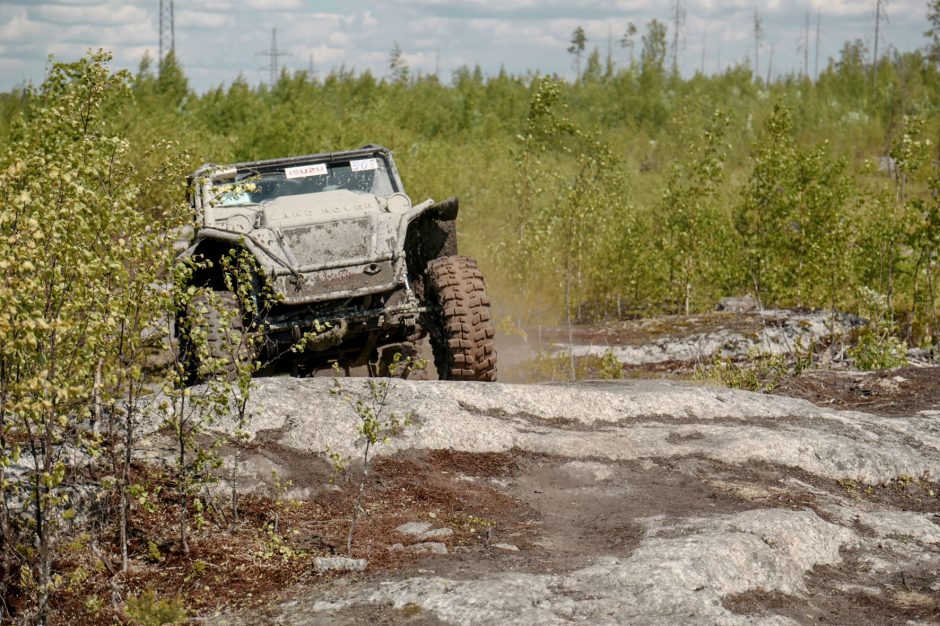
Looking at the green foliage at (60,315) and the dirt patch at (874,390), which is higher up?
the green foliage at (60,315)

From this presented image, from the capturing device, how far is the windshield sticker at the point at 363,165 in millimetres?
10195

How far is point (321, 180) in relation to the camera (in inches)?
394

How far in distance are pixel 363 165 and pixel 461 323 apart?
2155mm

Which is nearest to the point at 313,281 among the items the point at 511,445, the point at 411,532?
the point at 511,445

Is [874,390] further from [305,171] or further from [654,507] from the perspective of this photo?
[305,171]

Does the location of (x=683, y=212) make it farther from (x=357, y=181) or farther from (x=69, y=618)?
(x=69, y=618)

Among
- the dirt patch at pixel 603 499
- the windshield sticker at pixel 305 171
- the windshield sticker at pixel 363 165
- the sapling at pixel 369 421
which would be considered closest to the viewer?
the sapling at pixel 369 421

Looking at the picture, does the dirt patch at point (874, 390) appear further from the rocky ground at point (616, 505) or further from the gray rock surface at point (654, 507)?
the gray rock surface at point (654, 507)

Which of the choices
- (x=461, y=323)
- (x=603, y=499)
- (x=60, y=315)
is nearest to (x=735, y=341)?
(x=461, y=323)

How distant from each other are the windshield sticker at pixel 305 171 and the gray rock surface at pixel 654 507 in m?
2.88

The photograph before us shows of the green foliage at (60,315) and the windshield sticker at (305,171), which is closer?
the green foliage at (60,315)


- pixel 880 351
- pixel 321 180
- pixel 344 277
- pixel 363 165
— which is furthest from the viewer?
pixel 880 351

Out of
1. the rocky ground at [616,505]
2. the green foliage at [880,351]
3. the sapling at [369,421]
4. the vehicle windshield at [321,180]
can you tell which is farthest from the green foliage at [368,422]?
the green foliage at [880,351]

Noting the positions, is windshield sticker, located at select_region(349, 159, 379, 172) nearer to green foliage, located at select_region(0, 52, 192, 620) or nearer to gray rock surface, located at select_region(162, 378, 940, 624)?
gray rock surface, located at select_region(162, 378, 940, 624)
